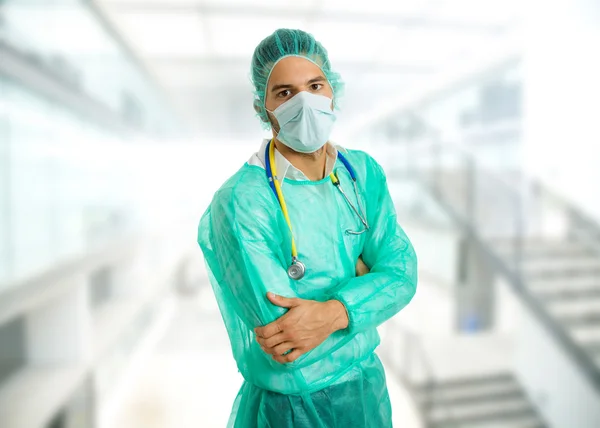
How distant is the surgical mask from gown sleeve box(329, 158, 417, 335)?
16cm

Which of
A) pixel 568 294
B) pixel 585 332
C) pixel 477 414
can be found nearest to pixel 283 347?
pixel 585 332

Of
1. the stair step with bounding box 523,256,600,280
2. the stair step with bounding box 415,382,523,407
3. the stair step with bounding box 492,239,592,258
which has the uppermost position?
the stair step with bounding box 492,239,592,258

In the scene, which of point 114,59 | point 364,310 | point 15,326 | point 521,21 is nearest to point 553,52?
point 521,21

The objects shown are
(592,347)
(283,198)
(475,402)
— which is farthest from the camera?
(475,402)

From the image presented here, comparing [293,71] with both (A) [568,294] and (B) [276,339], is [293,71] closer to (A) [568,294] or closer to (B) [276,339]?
(B) [276,339]

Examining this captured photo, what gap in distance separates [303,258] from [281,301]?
12 cm

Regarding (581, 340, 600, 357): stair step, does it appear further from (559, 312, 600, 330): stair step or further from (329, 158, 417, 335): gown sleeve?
(329, 158, 417, 335): gown sleeve

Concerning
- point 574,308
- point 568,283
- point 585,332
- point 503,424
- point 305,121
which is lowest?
point 503,424

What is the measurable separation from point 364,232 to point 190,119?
86.4 inches

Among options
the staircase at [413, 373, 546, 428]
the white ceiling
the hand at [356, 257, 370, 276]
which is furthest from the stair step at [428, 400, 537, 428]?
the hand at [356, 257, 370, 276]

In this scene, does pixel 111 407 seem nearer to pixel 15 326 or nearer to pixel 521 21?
pixel 15 326

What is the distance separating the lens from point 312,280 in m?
0.79

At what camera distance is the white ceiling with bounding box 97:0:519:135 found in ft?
6.88

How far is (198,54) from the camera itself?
2328 mm
